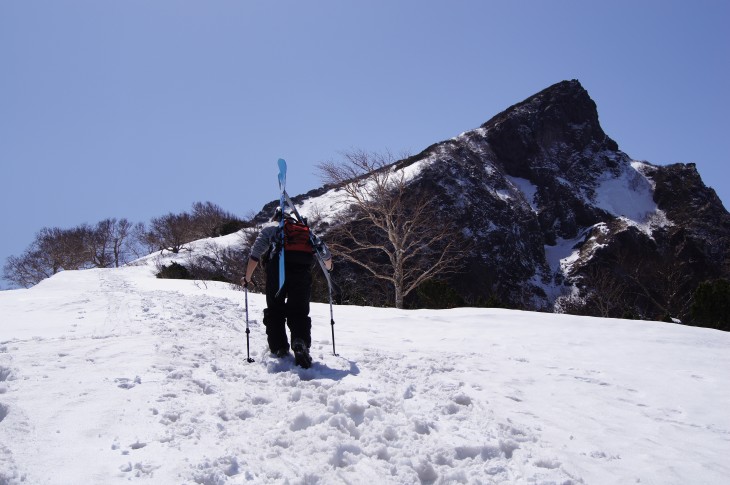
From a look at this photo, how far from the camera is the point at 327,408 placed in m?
4.03

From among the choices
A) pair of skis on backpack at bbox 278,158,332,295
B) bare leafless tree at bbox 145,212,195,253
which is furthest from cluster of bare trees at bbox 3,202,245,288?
pair of skis on backpack at bbox 278,158,332,295

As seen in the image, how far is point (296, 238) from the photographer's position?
232 inches

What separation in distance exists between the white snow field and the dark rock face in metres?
34.1

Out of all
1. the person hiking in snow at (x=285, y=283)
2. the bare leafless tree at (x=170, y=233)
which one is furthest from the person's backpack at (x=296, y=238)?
the bare leafless tree at (x=170, y=233)

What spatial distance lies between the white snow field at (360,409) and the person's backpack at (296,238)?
1.36 meters

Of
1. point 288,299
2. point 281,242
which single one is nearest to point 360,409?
point 288,299

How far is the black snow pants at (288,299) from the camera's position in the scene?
580 centimetres

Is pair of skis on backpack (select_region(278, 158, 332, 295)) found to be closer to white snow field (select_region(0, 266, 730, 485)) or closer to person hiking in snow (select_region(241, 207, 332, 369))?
person hiking in snow (select_region(241, 207, 332, 369))

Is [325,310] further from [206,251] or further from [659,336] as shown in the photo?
[206,251]

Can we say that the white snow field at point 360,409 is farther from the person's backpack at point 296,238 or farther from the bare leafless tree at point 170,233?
the bare leafless tree at point 170,233

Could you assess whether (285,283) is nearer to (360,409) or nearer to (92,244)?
(360,409)

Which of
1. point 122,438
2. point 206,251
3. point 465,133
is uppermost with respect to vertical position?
point 465,133

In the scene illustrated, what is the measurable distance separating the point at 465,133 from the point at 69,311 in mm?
74171

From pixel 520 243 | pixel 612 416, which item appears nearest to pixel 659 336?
pixel 612 416
